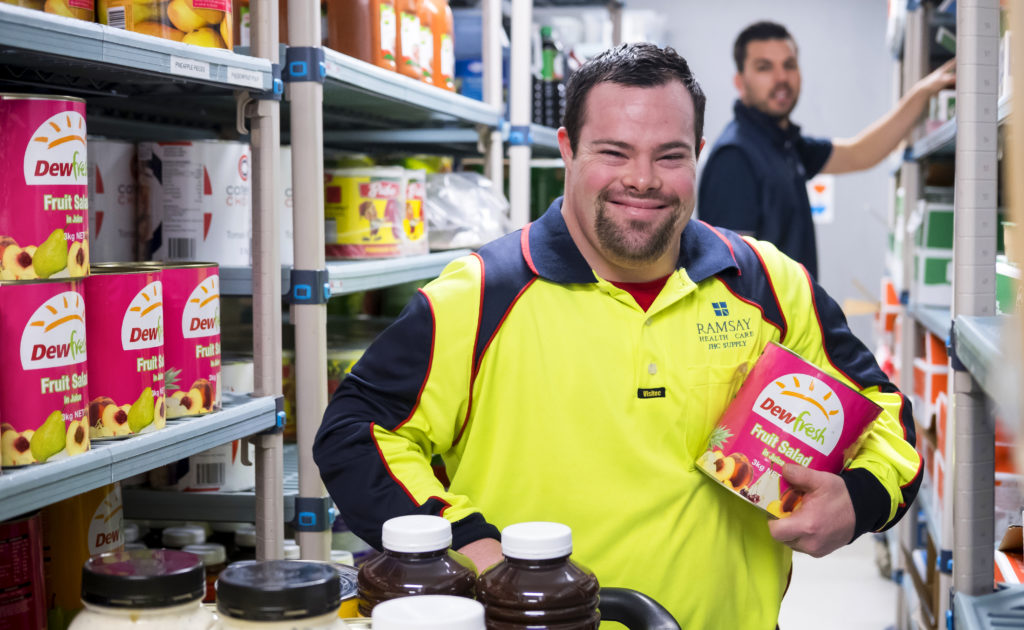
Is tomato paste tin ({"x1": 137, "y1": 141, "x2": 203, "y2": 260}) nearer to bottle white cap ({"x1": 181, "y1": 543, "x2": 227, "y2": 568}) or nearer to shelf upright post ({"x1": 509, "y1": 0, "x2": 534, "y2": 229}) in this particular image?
bottle white cap ({"x1": 181, "y1": 543, "x2": 227, "y2": 568})

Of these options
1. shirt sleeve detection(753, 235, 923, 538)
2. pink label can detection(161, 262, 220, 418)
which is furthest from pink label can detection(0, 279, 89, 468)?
shirt sleeve detection(753, 235, 923, 538)

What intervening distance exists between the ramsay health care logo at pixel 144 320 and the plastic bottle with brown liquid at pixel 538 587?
0.83 m

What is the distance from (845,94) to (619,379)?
18.0 feet

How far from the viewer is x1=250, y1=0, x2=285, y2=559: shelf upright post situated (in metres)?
1.97

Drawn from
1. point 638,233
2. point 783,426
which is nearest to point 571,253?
point 638,233

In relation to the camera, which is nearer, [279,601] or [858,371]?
[279,601]

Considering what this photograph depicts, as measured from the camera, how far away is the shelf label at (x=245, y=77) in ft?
5.90

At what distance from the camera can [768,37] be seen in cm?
425

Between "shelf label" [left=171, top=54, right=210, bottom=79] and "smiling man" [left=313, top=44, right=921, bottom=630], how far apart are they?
1.65 ft

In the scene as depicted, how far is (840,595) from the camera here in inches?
175

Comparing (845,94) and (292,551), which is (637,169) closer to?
(292,551)

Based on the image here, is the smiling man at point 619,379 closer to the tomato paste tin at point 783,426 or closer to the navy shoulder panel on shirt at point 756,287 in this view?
the navy shoulder panel on shirt at point 756,287

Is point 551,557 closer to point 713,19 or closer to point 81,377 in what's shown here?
point 81,377

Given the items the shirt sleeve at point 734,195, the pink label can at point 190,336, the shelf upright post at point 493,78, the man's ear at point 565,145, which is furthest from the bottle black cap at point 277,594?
the shirt sleeve at point 734,195
